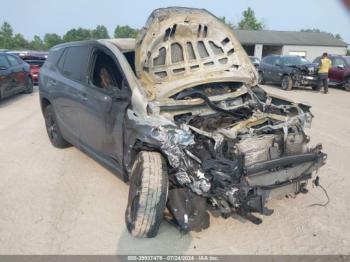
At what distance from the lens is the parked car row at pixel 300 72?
15750mm

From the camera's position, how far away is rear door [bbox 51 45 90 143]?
193 inches

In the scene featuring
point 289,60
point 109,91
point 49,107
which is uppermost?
point 109,91

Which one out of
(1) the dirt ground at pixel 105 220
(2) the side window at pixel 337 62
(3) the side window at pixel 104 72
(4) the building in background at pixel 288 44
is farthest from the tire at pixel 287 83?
(4) the building in background at pixel 288 44

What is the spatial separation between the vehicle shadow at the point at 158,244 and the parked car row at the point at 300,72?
13.5 metres

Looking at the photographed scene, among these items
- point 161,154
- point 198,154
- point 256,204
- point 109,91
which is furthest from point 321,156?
point 109,91

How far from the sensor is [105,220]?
386cm

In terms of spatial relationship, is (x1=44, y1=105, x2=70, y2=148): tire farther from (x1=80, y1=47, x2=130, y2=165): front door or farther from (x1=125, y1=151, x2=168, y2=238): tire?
(x1=125, y1=151, x2=168, y2=238): tire

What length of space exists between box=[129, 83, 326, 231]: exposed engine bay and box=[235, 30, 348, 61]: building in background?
3940 cm

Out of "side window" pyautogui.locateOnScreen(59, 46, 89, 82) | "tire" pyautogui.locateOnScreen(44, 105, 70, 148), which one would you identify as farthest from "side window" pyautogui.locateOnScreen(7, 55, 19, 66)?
"side window" pyautogui.locateOnScreen(59, 46, 89, 82)

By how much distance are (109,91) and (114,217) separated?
1.45m

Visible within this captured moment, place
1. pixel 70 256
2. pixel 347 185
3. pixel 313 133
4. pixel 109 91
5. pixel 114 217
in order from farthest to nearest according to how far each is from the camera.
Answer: pixel 313 133, pixel 347 185, pixel 109 91, pixel 114 217, pixel 70 256

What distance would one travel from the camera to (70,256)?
10.6 ft

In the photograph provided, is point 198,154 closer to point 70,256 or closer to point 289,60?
point 70,256

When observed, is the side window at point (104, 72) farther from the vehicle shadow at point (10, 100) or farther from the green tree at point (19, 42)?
the green tree at point (19, 42)
